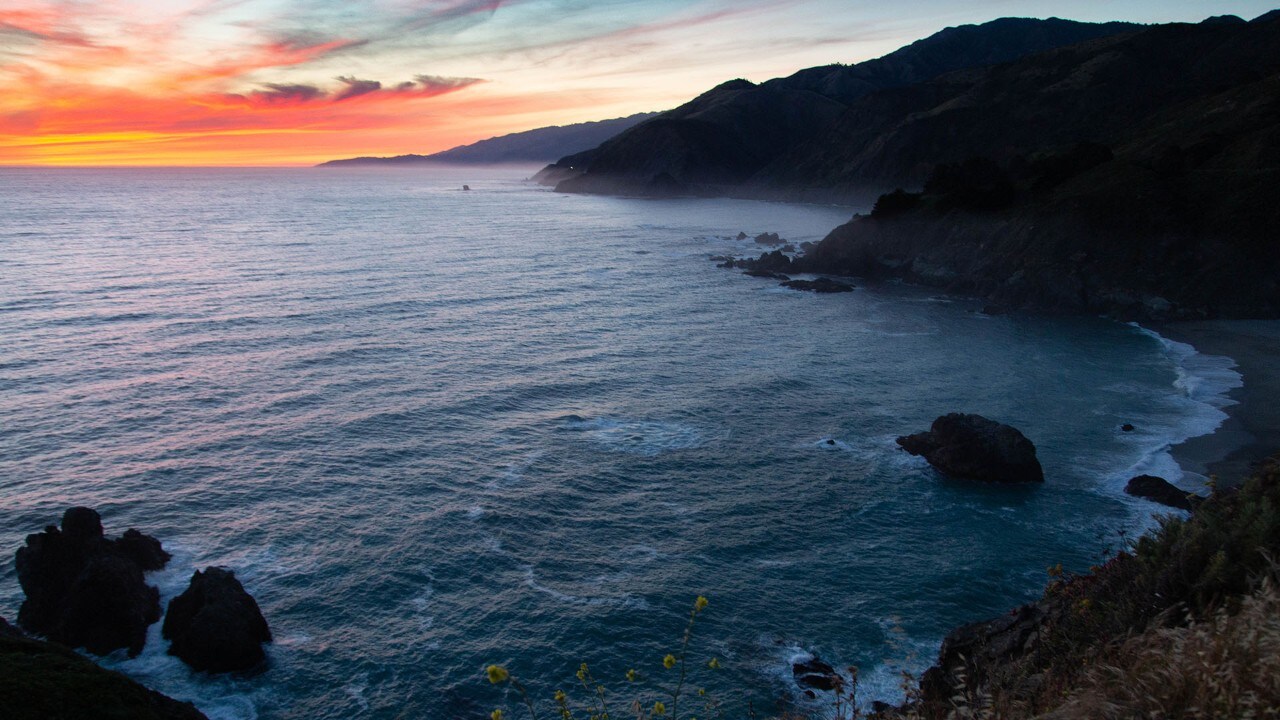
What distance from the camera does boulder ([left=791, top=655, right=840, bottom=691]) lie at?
987 inches

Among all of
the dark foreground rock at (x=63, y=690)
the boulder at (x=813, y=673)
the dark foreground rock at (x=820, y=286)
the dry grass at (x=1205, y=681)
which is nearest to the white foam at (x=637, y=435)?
the boulder at (x=813, y=673)

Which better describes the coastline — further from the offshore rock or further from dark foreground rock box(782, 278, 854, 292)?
dark foreground rock box(782, 278, 854, 292)

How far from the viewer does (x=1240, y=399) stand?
4991 centimetres

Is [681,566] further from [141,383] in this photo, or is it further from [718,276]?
[718,276]

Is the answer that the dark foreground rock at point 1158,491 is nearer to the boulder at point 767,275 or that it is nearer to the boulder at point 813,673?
the boulder at point 813,673

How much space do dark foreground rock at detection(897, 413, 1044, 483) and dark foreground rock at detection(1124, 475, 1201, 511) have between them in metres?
4.08


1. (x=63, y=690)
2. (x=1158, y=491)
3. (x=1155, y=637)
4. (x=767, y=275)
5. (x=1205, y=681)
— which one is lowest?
(x=1158, y=491)

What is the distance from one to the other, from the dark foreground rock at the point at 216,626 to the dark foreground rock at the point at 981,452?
1294 inches

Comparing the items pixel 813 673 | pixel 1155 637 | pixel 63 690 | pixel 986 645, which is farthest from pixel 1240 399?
pixel 63 690

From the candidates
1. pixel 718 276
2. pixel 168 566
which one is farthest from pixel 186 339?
pixel 718 276

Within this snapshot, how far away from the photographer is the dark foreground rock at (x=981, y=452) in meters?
39.0

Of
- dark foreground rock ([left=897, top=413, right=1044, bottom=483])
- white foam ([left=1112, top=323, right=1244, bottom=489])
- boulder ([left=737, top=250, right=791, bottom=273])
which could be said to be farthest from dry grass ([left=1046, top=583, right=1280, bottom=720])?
boulder ([left=737, top=250, right=791, bottom=273])

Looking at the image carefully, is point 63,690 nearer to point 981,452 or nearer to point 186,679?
point 186,679

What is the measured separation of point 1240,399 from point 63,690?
62.4 metres
